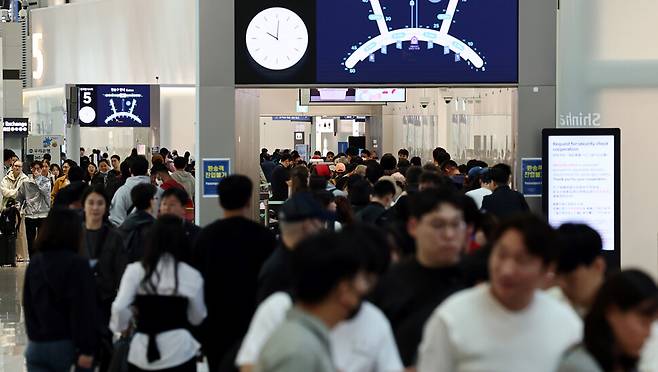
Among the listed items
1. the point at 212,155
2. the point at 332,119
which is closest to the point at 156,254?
the point at 212,155

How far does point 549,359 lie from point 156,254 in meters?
3.23

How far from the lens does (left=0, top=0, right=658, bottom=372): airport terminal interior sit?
4.19 meters

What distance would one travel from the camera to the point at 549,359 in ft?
13.8

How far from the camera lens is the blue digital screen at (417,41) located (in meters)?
12.6

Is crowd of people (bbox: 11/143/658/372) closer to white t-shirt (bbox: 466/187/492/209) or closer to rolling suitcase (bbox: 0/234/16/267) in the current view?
white t-shirt (bbox: 466/187/492/209)

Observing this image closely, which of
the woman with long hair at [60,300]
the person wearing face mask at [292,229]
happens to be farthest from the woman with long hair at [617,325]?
the woman with long hair at [60,300]

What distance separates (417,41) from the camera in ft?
41.5

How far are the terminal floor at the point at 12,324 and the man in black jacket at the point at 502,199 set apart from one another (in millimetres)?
2846

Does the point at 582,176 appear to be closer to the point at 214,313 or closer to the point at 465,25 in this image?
the point at 465,25

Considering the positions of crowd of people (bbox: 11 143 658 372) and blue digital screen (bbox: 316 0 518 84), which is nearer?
crowd of people (bbox: 11 143 658 372)

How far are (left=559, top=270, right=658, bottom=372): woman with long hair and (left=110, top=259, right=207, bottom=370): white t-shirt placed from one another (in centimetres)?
346

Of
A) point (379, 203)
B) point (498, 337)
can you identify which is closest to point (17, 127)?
point (379, 203)

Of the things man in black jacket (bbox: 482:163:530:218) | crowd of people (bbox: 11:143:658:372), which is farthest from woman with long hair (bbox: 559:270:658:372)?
man in black jacket (bbox: 482:163:530:218)

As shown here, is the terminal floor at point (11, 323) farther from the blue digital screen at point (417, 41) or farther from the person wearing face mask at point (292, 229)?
the person wearing face mask at point (292, 229)
